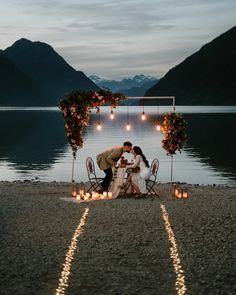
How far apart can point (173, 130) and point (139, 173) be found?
9.95ft

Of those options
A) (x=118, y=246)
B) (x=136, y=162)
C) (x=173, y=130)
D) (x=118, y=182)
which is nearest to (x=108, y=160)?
(x=118, y=182)

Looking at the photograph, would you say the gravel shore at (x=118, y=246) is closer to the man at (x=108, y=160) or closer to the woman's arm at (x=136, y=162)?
the woman's arm at (x=136, y=162)

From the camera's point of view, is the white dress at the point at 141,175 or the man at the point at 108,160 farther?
the man at the point at 108,160

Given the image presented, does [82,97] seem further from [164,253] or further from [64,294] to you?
[64,294]

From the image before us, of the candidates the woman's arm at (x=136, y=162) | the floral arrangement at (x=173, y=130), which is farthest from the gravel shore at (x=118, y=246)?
the floral arrangement at (x=173, y=130)

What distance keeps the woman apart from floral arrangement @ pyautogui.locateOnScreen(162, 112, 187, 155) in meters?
2.64

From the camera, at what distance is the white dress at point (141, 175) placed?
1896cm

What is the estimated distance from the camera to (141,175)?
19109 mm

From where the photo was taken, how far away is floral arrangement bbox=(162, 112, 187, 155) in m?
21.2

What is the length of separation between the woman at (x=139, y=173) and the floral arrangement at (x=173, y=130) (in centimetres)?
264

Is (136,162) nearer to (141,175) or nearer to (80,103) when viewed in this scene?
(141,175)

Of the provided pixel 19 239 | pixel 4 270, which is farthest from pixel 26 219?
pixel 4 270

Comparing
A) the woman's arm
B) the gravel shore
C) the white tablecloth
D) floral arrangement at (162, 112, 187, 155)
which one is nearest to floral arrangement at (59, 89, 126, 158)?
floral arrangement at (162, 112, 187, 155)

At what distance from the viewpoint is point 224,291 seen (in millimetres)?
8477
